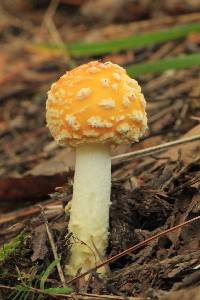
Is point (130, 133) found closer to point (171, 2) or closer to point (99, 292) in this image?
point (99, 292)

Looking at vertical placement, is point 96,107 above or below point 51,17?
below

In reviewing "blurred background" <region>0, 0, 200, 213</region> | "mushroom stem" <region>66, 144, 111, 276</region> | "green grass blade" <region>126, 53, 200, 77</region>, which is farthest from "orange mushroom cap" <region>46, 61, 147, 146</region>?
"green grass blade" <region>126, 53, 200, 77</region>

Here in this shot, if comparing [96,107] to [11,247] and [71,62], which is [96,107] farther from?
[71,62]

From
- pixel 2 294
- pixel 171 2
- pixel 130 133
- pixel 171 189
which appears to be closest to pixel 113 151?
pixel 171 189

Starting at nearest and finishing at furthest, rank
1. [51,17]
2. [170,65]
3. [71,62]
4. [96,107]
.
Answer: [96,107] < [170,65] < [71,62] < [51,17]

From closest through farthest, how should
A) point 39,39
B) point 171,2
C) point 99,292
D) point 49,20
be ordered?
point 99,292, point 171,2, point 39,39, point 49,20

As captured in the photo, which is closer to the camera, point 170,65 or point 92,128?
point 92,128

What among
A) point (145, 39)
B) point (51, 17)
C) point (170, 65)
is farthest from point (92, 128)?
point (51, 17)
